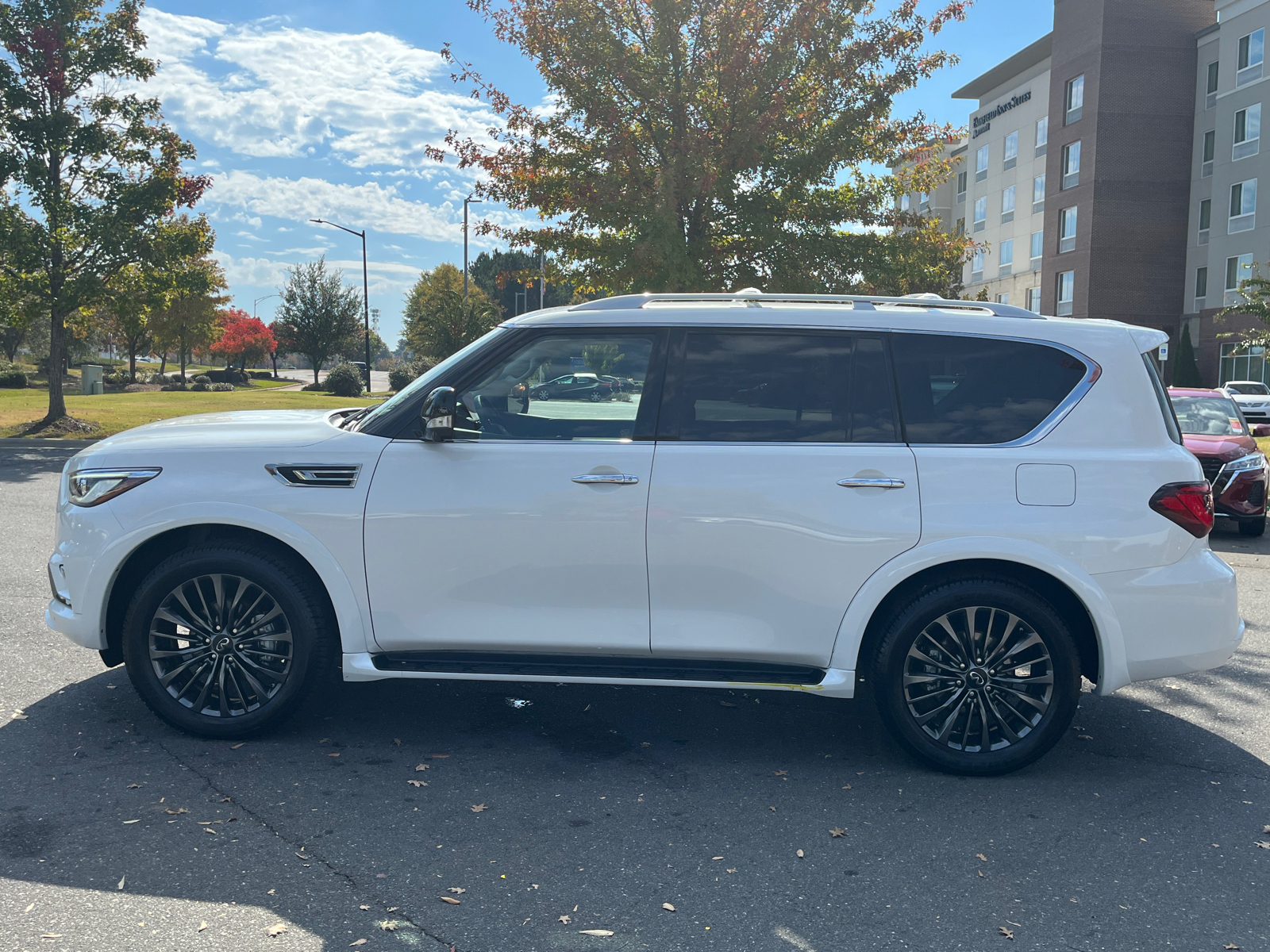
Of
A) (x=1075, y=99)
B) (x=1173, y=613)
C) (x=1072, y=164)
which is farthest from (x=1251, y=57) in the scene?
(x=1173, y=613)

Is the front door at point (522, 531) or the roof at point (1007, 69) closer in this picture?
the front door at point (522, 531)

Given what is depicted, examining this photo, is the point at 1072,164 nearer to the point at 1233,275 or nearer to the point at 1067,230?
the point at 1067,230

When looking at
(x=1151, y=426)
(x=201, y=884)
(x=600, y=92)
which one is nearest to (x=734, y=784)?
(x=201, y=884)

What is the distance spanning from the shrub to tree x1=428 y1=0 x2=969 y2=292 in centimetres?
3186

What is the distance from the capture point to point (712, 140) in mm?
Result: 15547

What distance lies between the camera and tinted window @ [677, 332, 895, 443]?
436cm

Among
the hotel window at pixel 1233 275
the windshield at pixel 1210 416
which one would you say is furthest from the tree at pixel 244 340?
the windshield at pixel 1210 416

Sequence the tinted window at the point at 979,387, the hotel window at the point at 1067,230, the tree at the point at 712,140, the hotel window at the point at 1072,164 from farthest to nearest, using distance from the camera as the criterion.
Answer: the hotel window at the point at 1067,230 → the hotel window at the point at 1072,164 → the tree at the point at 712,140 → the tinted window at the point at 979,387

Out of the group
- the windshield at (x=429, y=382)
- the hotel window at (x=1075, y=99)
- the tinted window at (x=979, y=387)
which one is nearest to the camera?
the tinted window at (x=979, y=387)

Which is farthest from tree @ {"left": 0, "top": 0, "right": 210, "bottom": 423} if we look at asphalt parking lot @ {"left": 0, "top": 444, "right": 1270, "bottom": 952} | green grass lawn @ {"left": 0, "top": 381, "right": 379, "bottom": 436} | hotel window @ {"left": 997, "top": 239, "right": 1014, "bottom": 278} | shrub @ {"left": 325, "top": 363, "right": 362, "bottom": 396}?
hotel window @ {"left": 997, "top": 239, "right": 1014, "bottom": 278}

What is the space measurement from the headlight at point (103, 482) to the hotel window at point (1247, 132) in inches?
1897

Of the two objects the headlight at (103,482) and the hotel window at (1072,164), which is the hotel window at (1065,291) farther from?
the headlight at (103,482)

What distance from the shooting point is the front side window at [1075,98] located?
47.1m

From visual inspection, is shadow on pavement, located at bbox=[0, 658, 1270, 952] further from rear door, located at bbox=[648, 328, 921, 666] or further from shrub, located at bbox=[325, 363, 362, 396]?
shrub, located at bbox=[325, 363, 362, 396]
